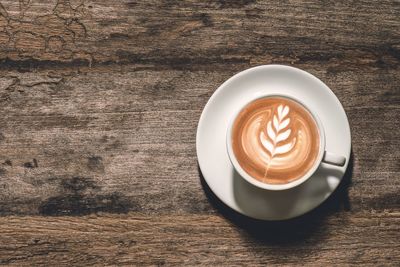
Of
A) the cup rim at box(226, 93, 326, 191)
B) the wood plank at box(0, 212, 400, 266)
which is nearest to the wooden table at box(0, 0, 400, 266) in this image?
the wood plank at box(0, 212, 400, 266)

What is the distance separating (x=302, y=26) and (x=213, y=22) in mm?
199

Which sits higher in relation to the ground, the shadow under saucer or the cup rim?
the cup rim

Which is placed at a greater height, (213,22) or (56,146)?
(213,22)

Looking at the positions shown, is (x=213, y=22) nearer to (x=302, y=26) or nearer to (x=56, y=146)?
(x=302, y=26)

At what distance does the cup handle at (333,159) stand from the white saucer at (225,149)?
0.06 meters

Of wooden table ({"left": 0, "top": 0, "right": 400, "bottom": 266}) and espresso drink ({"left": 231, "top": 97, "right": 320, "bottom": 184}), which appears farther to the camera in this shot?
wooden table ({"left": 0, "top": 0, "right": 400, "bottom": 266})

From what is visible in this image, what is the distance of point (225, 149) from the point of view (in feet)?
3.79

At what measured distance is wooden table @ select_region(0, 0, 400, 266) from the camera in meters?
1.21

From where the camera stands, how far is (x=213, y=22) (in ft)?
4.06

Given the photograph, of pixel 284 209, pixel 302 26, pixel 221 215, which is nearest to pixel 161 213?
pixel 221 215

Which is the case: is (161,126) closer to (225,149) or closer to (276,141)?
(225,149)

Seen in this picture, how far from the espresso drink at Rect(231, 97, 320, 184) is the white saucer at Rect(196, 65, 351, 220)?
41 millimetres

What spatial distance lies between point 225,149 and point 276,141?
12 cm

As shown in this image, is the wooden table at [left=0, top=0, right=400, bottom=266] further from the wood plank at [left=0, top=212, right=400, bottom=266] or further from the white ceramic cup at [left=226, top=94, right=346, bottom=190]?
the white ceramic cup at [left=226, top=94, right=346, bottom=190]
